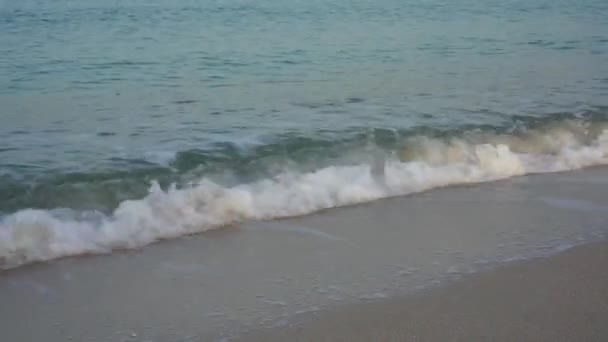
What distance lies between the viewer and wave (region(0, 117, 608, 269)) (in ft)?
16.6

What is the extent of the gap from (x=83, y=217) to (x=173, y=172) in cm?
131

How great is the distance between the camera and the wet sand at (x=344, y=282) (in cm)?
377

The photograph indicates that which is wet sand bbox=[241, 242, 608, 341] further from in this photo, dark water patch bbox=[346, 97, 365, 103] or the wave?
dark water patch bbox=[346, 97, 365, 103]

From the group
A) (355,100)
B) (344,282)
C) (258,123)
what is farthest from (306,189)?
(355,100)

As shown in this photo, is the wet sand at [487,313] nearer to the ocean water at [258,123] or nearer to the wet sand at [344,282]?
the wet sand at [344,282]

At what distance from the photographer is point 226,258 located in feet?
15.6

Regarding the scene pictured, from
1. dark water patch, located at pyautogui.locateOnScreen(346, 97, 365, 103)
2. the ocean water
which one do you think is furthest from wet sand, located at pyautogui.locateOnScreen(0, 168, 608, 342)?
dark water patch, located at pyautogui.locateOnScreen(346, 97, 365, 103)

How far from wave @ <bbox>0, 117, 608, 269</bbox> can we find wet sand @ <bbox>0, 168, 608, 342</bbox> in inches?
7.7

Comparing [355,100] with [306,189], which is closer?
[306,189]

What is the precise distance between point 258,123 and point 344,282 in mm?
4344

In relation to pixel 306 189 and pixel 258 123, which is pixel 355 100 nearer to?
pixel 258 123

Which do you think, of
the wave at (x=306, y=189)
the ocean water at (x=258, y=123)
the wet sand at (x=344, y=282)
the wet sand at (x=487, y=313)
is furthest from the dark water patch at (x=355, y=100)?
the wet sand at (x=487, y=313)

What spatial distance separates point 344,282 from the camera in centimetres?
436

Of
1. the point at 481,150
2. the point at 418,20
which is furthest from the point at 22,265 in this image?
the point at 418,20
